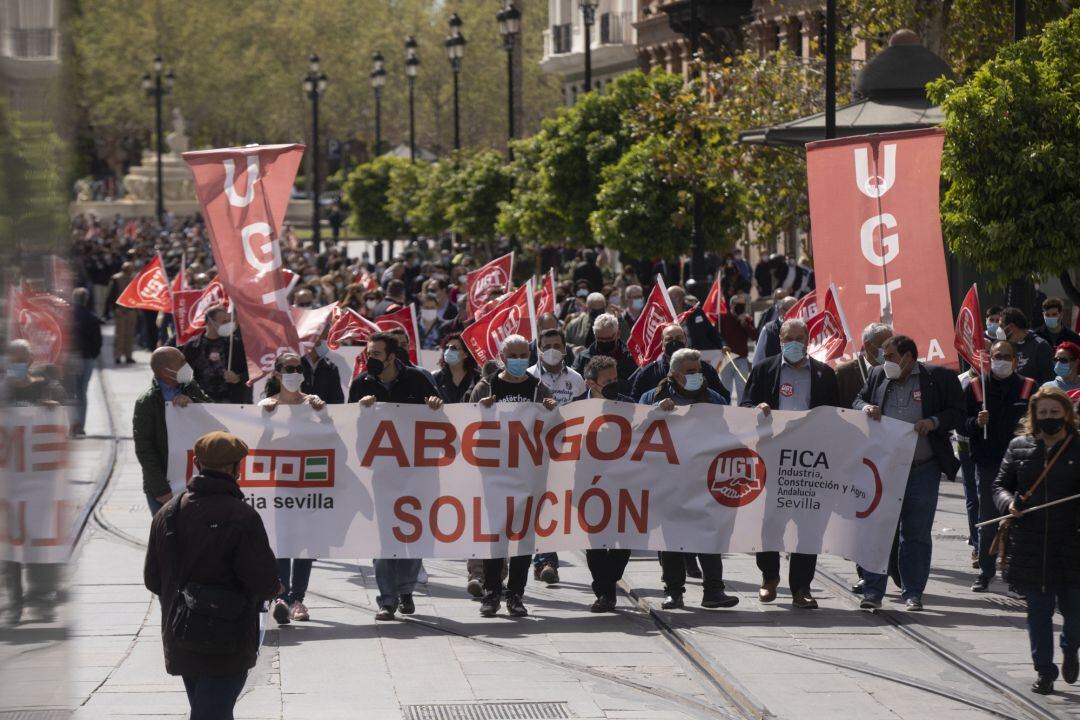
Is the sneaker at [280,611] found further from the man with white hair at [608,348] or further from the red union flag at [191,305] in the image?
the red union flag at [191,305]

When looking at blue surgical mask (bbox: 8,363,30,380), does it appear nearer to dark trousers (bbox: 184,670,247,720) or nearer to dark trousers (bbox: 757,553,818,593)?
dark trousers (bbox: 184,670,247,720)

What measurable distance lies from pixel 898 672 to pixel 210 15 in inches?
3352

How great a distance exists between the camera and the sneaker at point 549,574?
1127 cm

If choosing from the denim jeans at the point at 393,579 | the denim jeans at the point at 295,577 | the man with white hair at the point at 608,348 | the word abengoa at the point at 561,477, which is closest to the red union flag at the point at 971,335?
the word abengoa at the point at 561,477

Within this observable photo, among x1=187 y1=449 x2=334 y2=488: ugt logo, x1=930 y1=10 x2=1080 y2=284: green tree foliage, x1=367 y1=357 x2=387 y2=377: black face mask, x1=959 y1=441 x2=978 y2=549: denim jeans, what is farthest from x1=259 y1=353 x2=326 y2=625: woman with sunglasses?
x1=930 y1=10 x2=1080 y2=284: green tree foliage

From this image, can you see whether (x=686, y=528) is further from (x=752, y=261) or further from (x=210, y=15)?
(x=210, y=15)

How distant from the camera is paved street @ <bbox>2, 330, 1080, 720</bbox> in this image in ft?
26.2

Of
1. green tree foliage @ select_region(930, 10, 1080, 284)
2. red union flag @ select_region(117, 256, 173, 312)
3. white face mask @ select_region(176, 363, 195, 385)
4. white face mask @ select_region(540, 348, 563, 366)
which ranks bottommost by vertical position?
white face mask @ select_region(176, 363, 195, 385)

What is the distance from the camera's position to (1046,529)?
8141 millimetres

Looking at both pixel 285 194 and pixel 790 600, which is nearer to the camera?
pixel 790 600

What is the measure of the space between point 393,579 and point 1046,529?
12.5 ft

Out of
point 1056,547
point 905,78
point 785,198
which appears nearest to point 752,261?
point 785,198

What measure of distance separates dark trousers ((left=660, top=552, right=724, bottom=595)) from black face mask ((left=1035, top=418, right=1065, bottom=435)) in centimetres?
267

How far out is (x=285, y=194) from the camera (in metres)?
12.0
